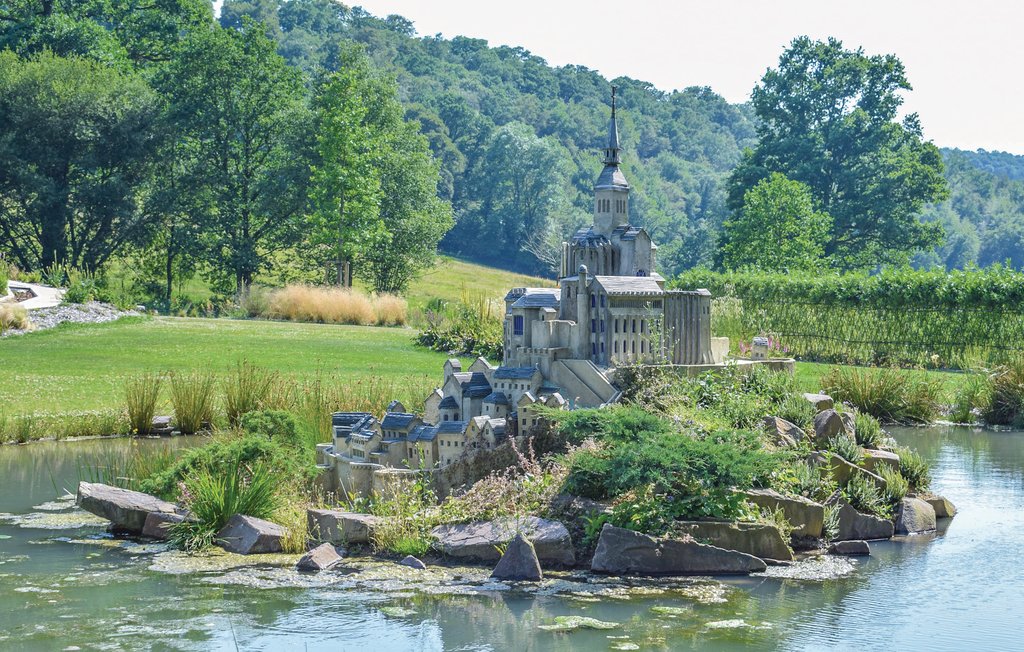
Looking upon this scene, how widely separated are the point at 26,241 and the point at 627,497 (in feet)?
116

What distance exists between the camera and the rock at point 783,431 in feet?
40.2

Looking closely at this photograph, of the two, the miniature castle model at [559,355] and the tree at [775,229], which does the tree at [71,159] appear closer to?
the tree at [775,229]

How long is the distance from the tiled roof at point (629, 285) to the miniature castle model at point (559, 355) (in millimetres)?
14

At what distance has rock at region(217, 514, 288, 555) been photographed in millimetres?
10680

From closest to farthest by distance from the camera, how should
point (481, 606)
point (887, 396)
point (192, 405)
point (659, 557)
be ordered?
point (481, 606) < point (659, 557) < point (192, 405) < point (887, 396)

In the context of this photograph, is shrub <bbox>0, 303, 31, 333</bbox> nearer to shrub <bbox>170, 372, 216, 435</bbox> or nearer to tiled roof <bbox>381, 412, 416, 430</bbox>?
shrub <bbox>170, 372, 216, 435</bbox>

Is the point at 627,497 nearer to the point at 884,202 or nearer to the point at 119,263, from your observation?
the point at 119,263

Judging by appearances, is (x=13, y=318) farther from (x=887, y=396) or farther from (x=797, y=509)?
(x=797, y=509)

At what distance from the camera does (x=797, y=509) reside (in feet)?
36.0

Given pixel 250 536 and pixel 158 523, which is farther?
pixel 158 523

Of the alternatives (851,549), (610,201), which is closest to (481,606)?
(851,549)

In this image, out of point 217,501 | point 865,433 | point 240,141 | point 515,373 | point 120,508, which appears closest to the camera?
point 217,501

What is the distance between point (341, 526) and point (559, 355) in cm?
314

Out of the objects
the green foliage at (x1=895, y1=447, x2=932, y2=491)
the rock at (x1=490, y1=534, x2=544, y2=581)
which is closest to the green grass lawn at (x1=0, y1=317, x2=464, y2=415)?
the green foliage at (x1=895, y1=447, x2=932, y2=491)
